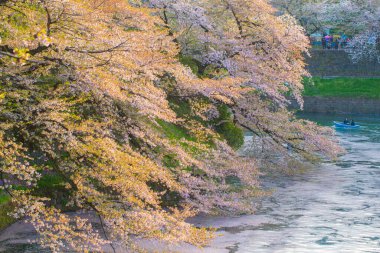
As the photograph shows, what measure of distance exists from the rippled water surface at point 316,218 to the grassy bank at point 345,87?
33274mm

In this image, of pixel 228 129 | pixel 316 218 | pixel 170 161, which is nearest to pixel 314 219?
pixel 316 218

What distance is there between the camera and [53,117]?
58.1 feet

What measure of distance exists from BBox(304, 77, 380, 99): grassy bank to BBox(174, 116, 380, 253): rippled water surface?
3327 cm

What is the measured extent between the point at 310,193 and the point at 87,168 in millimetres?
14840

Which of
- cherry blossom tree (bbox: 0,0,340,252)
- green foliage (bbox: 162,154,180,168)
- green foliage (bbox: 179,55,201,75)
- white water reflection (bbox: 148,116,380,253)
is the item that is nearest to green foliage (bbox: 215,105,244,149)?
cherry blossom tree (bbox: 0,0,340,252)

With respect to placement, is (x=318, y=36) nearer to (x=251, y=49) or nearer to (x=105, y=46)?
(x=251, y=49)

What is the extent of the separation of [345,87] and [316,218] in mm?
48663

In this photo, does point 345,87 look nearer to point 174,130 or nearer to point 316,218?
point 174,130

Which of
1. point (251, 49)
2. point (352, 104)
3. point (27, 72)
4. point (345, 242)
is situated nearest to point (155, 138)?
point (27, 72)

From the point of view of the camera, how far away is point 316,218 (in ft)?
88.5

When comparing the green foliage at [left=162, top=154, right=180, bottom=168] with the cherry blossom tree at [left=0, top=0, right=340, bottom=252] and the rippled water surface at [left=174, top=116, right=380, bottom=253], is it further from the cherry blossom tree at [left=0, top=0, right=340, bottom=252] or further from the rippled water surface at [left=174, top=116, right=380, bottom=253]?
the rippled water surface at [left=174, top=116, right=380, bottom=253]

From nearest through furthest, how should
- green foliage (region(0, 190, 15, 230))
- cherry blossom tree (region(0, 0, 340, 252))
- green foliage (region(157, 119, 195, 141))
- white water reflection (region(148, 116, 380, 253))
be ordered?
cherry blossom tree (region(0, 0, 340, 252)), green foliage (region(0, 190, 15, 230)), white water reflection (region(148, 116, 380, 253)), green foliage (region(157, 119, 195, 141))

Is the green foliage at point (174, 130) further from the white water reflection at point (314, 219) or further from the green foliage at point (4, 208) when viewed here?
the green foliage at point (4, 208)

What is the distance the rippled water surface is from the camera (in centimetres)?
2315
